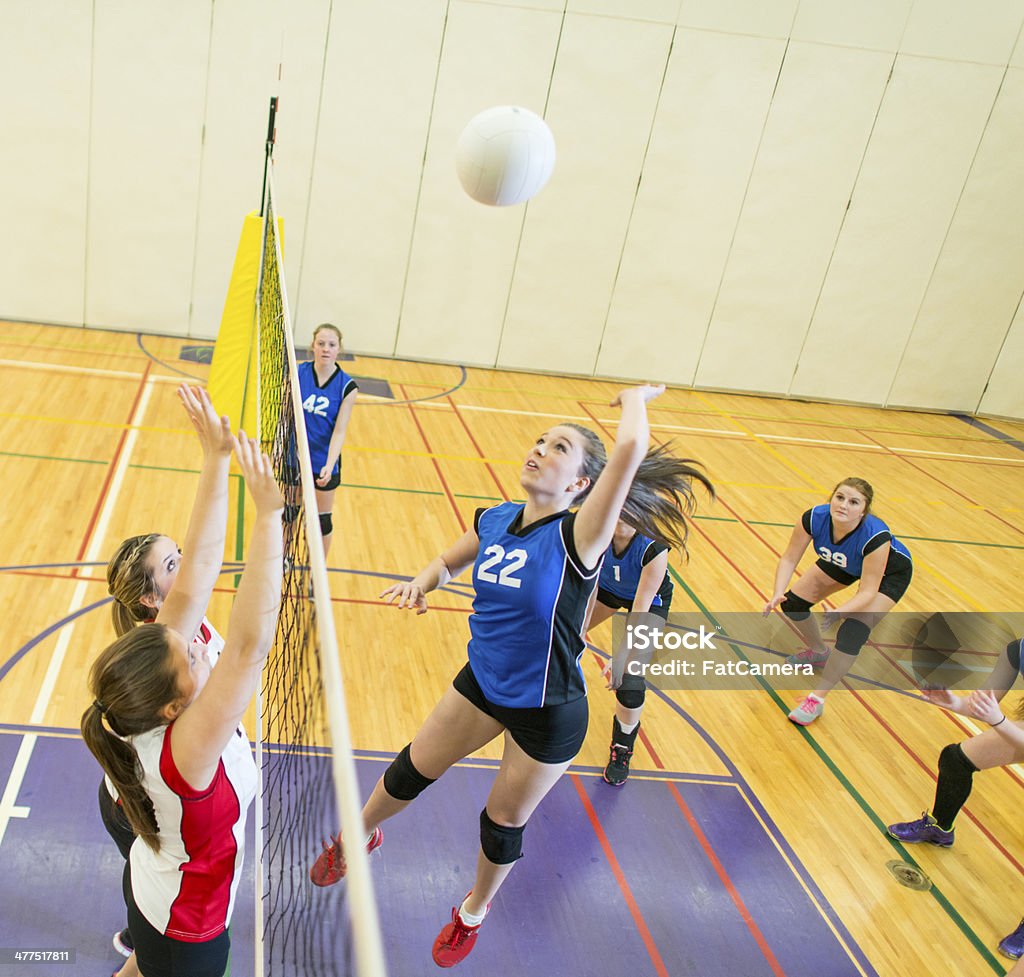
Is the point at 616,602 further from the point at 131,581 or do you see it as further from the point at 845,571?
the point at 131,581

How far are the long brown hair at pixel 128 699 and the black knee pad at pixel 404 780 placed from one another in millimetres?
1308

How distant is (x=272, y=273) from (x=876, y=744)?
6007 millimetres

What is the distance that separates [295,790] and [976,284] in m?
12.4

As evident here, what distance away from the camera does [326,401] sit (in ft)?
19.1

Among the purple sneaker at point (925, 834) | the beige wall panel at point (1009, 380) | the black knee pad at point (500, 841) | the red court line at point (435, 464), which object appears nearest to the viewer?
the black knee pad at point (500, 841)

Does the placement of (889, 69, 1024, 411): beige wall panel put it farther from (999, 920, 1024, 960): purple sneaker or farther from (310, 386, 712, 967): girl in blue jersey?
(310, 386, 712, 967): girl in blue jersey

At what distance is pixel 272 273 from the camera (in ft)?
26.2

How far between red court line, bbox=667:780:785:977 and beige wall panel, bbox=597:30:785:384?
340 inches

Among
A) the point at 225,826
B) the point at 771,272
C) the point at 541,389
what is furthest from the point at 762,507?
the point at 225,826

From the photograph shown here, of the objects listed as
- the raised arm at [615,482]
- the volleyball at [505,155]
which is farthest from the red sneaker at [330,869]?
the volleyball at [505,155]

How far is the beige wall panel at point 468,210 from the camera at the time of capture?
10.8 metres

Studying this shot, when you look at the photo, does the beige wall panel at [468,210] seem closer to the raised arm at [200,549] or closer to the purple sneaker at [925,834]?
the purple sneaker at [925,834]

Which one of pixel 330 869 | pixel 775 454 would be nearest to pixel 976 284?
pixel 775 454

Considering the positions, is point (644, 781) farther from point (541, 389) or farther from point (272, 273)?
point (541, 389)
